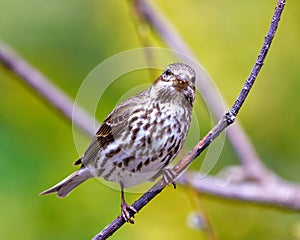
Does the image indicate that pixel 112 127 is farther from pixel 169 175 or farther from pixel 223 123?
pixel 223 123

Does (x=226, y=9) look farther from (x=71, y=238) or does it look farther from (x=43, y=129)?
(x=71, y=238)

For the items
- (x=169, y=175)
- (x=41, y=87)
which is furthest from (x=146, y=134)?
(x=41, y=87)

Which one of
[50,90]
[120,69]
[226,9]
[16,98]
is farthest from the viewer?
[226,9]

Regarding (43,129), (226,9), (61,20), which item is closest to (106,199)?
(43,129)

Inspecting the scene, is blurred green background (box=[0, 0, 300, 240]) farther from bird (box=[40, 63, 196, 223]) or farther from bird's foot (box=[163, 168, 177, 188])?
bird's foot (box=[163, 168, 177, 188])

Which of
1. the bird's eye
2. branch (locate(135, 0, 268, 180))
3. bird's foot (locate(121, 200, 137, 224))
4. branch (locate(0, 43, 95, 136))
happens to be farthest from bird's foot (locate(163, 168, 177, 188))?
branch (locate(135, 0, 268, 180))

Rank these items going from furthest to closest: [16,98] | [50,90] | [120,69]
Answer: [16,98] < [120,69] < [50,90]

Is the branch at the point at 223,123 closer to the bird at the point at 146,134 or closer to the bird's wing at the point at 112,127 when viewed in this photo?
the bird at the point at 146,134
